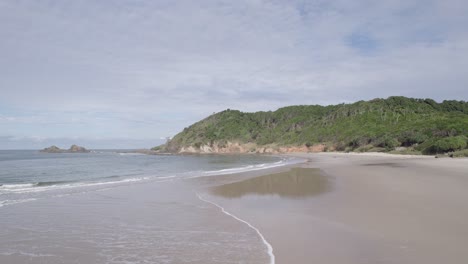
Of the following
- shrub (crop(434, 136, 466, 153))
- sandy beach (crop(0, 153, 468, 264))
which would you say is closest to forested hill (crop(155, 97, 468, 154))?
shrub (crop(434, 136, 466, 153))

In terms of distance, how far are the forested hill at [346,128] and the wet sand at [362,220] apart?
3072cm

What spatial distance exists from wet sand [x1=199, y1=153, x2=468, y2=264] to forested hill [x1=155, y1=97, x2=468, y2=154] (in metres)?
30.7

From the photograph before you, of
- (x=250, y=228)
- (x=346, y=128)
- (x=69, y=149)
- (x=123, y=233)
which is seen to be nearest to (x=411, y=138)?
(x=346, y=128)

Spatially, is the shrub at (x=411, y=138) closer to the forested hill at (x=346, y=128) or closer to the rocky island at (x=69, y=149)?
the forested hill at (x=346, y=128)

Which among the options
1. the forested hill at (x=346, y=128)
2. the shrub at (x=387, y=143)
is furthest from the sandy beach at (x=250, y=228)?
the shrub at (x=387, y=143)

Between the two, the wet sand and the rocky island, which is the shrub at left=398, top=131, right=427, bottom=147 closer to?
the wet sand

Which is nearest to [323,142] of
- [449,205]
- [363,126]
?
[363,126]

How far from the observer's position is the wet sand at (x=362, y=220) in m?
6.09

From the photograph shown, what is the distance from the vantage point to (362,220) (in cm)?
870

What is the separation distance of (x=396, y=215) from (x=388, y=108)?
84.3 metres

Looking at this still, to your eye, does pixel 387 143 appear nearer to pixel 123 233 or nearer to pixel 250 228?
pixel 250 228

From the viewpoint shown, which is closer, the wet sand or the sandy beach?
the wet sand

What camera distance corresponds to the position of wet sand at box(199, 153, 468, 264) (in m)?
6.09

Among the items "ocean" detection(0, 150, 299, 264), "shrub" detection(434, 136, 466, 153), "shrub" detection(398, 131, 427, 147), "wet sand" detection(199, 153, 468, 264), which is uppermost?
"shrub" detection(398, 131, 427, 147)
